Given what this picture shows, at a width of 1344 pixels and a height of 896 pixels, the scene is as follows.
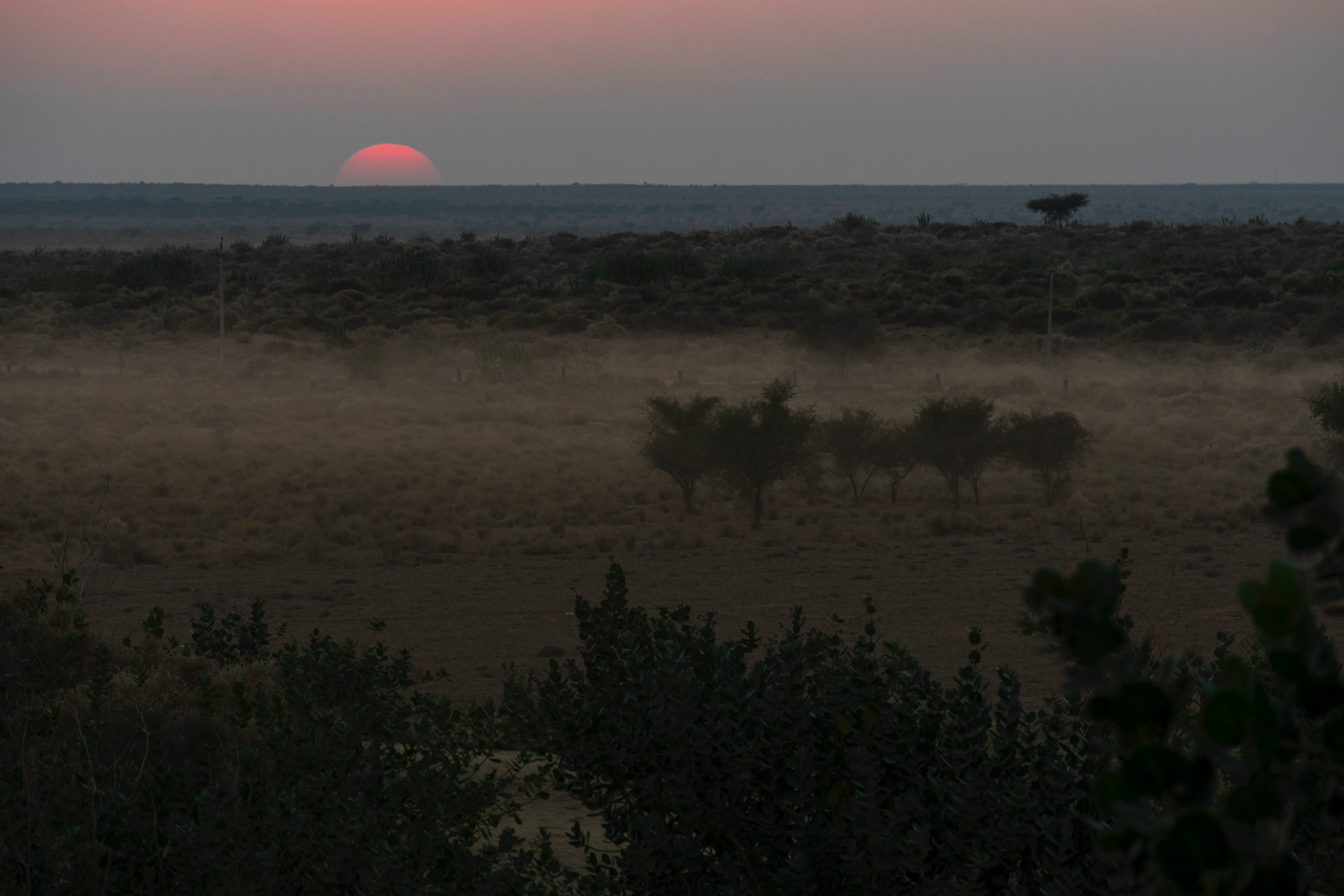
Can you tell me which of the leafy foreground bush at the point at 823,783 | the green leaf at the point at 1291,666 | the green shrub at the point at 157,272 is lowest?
the leafy foreground bush at the point at 823,783

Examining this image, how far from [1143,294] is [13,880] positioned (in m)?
53.4

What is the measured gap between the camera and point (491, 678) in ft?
38.2

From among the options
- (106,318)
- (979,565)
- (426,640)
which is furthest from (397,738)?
(106,318)

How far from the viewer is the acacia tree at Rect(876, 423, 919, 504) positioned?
23234 mm

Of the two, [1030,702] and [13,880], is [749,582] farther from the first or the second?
[13,880]

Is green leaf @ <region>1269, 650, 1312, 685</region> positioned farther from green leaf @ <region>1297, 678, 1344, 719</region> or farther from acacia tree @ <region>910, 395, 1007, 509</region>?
acacia tree @ <region>910, 395, 1007, 509</region>

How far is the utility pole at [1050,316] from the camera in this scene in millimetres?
41531

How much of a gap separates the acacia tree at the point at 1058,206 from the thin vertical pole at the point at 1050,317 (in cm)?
3226

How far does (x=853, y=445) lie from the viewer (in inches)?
931

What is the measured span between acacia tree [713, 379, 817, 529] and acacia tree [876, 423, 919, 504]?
1705 millimetres

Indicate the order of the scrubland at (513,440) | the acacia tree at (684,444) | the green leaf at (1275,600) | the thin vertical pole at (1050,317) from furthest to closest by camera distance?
the thin vertical pole at (1050,317), the acacia tree at (684,444), the scrubland at (513,440), the green leaf at (1275,600)

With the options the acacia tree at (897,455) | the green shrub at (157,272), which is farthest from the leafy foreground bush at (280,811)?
the green shrub at (157,272)

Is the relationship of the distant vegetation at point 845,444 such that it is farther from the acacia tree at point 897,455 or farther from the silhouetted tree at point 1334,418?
the silhouetted tree at point 1334,418

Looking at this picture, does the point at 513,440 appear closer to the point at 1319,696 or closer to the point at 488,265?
the point at 1319,696
